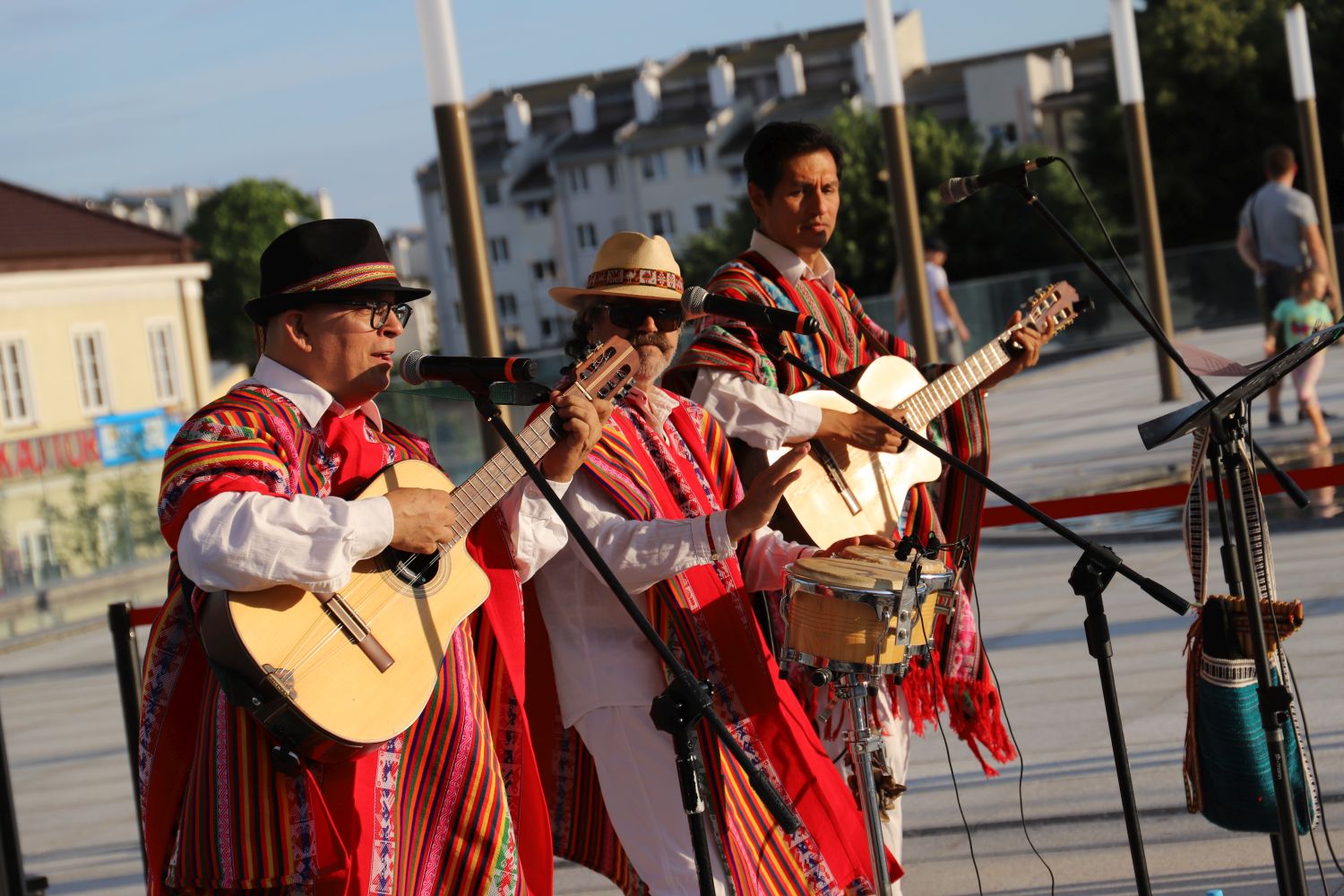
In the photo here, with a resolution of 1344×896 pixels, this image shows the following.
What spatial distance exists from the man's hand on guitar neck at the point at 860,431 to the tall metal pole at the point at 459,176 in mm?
2392

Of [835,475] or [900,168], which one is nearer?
[835,475]

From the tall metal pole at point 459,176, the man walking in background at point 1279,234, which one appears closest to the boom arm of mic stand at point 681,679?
the tall metal pole at point 459,176

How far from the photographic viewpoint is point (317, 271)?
3.18 meters

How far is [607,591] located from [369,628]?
0.72m

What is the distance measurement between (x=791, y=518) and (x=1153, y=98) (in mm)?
44977

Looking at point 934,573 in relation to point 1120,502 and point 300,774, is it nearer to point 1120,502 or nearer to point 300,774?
point 300,774

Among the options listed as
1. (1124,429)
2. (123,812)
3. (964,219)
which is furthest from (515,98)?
(123,812)

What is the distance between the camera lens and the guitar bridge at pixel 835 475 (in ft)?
14.0

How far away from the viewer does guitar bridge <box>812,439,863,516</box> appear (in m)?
4.27

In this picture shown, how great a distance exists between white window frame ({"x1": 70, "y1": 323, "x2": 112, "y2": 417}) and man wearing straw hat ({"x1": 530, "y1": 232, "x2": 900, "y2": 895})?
3867 centimetres

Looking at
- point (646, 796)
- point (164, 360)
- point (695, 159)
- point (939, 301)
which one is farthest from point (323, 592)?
point (695, 159)

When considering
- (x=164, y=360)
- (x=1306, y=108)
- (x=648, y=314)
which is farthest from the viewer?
(x=164, y=360)

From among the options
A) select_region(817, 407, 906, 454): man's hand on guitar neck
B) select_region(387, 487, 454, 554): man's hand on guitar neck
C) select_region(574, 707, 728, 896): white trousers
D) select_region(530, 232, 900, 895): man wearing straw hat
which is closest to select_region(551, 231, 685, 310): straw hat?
select_region(530, 232, 900, 895): man wearing straw hat

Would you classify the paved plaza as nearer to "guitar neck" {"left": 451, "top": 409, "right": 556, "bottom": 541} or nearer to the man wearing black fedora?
the man wearing black fedora
